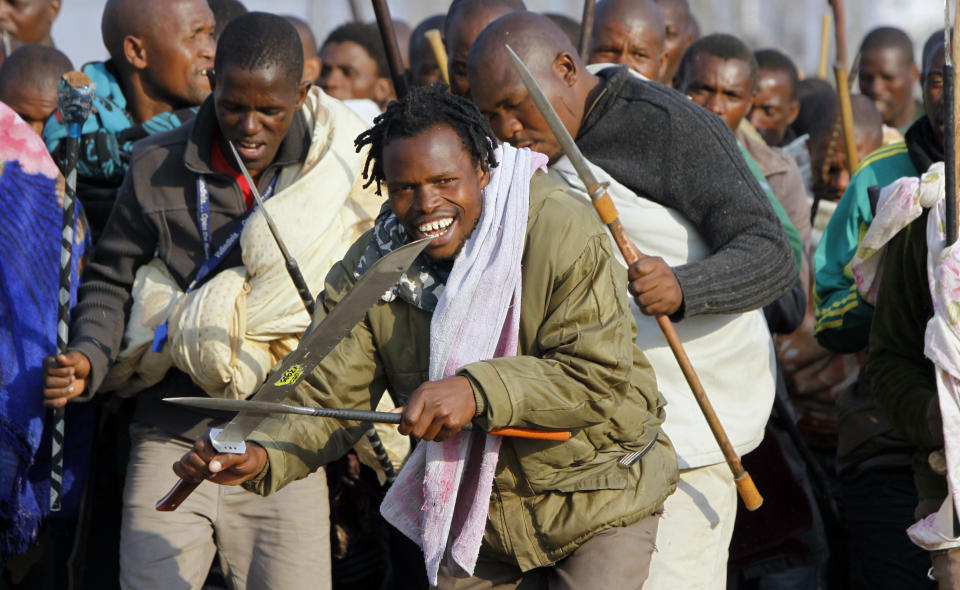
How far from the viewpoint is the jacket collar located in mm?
4234

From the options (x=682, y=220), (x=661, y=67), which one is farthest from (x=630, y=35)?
(x=682, y=220)

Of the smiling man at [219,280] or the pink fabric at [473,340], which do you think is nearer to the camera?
the pink fabric at [473,340]

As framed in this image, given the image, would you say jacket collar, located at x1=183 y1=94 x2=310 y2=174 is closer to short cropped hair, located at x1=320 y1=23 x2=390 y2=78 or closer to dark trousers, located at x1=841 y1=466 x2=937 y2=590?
dark trousers, located at x1=841 y1=466 x2=937 y2=590

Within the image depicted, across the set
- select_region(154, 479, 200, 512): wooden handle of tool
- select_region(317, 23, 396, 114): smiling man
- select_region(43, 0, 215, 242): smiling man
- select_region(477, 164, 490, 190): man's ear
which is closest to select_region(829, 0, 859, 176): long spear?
select_region(317, 23, 396, 114): smiling man

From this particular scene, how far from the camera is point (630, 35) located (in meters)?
5.90

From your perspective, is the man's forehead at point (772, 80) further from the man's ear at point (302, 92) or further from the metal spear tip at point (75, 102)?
the metal spear tip at point (75, 102)

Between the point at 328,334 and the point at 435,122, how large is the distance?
0.59 meters

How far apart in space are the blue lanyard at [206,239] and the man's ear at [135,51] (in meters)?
0.91

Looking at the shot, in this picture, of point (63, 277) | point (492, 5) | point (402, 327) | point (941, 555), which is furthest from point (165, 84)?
point (941, 555)

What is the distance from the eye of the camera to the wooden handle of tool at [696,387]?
3.59 meters

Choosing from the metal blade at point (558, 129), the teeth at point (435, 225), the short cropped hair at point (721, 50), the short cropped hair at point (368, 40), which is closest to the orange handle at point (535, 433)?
the teeth at point (435, 225)

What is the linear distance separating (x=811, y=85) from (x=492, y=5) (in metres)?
4.48

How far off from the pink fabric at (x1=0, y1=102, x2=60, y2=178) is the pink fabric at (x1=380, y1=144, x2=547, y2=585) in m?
1.89

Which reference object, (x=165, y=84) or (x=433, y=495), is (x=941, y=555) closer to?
(x=433, y=495)
